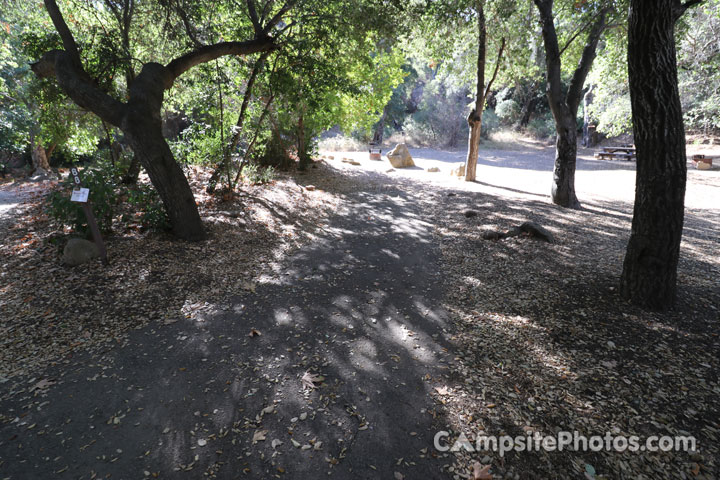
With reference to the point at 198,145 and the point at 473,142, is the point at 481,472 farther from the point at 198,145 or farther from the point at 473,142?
the point at 473,142

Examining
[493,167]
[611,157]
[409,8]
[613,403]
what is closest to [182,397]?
[613,403]

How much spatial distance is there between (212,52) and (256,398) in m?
6.19

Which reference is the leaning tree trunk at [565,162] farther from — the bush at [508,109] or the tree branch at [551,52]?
the bush at [508,109]

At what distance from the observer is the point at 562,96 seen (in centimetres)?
834

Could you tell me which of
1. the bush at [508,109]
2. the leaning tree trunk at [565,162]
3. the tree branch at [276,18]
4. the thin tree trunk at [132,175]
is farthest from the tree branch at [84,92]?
the bush at [508,109]

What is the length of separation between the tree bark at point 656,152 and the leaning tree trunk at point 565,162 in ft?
16.9

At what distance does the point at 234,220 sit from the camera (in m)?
7.20

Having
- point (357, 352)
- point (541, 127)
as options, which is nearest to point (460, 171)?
point (357, 352)

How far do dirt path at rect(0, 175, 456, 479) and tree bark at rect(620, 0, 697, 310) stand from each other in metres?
2.23

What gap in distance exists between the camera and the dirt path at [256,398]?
229 cm

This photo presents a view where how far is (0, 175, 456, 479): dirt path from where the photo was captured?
2291mm

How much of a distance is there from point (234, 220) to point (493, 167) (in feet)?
46.1

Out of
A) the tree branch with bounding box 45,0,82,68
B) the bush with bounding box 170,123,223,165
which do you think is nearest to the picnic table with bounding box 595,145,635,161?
the bush with bounding box 170,123,223,165

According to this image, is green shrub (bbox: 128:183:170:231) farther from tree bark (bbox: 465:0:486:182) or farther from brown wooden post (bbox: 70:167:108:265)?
tree bark (bbox: 465:0:486:182)
